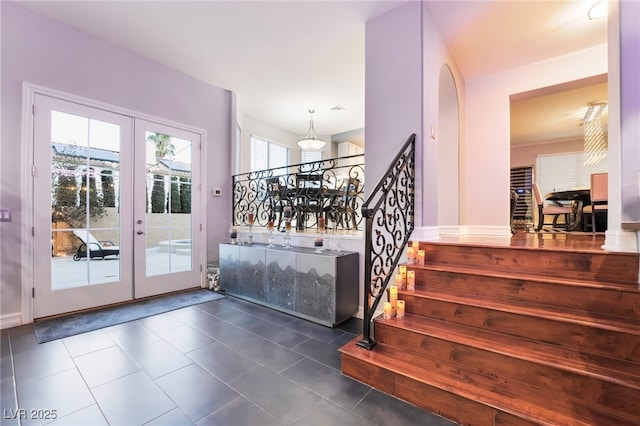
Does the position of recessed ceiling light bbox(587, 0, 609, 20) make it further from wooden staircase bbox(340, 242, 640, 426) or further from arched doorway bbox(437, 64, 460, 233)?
wooden staircase bbox(340, 242, 640, 426)

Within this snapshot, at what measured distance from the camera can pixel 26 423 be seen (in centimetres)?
154

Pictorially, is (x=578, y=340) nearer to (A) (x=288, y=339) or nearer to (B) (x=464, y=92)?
(A) (x=288, y=339)

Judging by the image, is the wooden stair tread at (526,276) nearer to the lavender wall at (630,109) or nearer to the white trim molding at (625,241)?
the white trim molding at (625,241)

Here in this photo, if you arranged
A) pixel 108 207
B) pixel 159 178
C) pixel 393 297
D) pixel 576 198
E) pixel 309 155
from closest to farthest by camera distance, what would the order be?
1. pixel 393 297
2. pixel 108 207
3. pixel 159 178
4. pixel 576 198
5. pixel 309 155

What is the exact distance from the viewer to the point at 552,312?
5.81 ft

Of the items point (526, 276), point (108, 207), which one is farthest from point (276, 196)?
point (526, 276)

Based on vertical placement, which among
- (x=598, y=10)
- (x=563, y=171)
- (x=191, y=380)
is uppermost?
(x=598, y=10)

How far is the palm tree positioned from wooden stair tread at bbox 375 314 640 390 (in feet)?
11.8

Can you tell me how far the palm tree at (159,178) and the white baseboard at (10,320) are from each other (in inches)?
69.0

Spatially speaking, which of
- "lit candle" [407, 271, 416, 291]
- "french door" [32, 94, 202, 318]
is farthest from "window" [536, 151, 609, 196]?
"french door" [32, 94, 202, 318]

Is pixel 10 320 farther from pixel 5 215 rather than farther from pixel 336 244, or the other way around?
pixel 336 244

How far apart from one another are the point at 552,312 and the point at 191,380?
8.24 feet

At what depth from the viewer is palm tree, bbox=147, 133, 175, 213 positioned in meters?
4.01

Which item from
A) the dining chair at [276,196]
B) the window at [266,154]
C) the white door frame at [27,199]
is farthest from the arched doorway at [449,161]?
the white door frame at [27,199]
